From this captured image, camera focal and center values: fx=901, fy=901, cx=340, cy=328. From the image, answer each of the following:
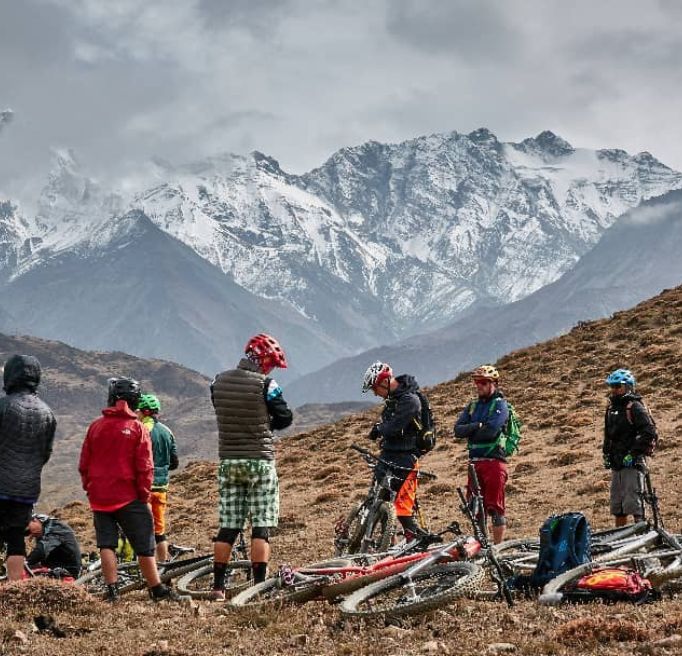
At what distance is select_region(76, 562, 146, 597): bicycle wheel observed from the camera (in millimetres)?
10922

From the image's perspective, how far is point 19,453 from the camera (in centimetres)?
1003

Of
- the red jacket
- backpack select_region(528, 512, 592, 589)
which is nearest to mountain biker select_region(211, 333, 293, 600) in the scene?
the red jacket

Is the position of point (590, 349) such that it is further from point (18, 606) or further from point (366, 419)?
point (18, 606)

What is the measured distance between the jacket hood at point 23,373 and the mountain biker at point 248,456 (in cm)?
216

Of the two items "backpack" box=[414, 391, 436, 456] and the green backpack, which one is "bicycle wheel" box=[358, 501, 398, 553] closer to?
"backpack" box=[414, 391, 436, 456]

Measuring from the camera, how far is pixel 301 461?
112 feet

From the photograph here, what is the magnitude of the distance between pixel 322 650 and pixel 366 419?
110 ft

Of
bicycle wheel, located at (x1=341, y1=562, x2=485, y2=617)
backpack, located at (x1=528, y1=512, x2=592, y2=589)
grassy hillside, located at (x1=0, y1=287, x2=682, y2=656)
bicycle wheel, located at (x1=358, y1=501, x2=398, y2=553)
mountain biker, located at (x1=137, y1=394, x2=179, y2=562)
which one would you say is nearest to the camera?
grassy hillside, located at (x1=0, y1=287, x2=682, y2=656)

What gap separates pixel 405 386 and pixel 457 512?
809cm

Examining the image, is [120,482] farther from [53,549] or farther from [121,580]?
[53,549]

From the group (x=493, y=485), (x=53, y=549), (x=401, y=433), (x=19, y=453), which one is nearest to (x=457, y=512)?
(x=493, y=485)

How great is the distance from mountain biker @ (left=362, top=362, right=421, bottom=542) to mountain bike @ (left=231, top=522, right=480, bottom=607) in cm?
167

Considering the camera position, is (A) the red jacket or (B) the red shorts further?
(B) the red shorts


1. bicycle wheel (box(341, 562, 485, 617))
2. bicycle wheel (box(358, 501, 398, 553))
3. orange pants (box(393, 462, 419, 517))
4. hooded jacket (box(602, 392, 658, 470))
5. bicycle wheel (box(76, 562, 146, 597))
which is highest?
hooded jacket (box(602, 392, 658, 470))
